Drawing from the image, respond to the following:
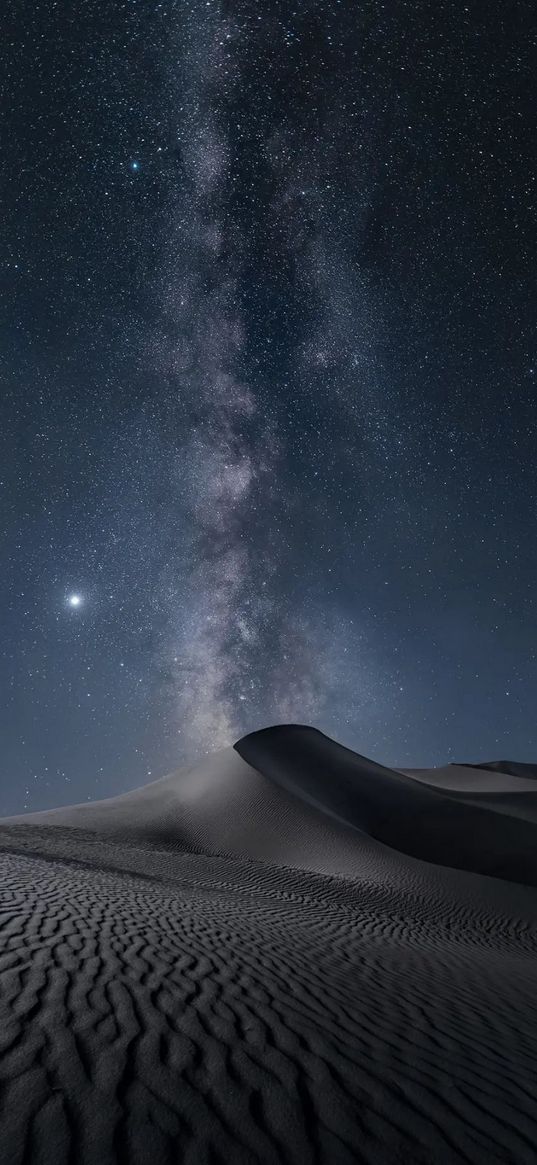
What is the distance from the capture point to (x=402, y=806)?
23625 millimetres

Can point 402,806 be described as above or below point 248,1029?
below

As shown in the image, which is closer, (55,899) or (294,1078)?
(294,1078)

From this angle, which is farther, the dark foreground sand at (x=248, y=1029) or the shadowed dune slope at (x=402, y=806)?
the shadowed dune slope at (x=402, y=806)

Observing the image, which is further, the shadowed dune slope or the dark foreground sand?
the shadowed dune slope

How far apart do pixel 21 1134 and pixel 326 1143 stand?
45.3 inches

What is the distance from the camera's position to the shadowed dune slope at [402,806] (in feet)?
62.3

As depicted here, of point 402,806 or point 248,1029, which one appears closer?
point 248,1029

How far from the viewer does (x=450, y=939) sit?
9.38 m

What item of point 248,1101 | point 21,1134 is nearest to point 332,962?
point 248,1101

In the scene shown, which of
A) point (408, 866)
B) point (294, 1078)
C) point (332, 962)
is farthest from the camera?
point (408, 866)

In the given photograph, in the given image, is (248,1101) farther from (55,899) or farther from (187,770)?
(187,770)

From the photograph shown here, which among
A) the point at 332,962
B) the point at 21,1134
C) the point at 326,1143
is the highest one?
the point at 21,1134

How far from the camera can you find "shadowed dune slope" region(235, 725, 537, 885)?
1898 cm

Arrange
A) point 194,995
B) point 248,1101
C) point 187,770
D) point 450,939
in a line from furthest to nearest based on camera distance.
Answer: point 187,770 → point 450,939 → point 194,995 → point 248,1101
